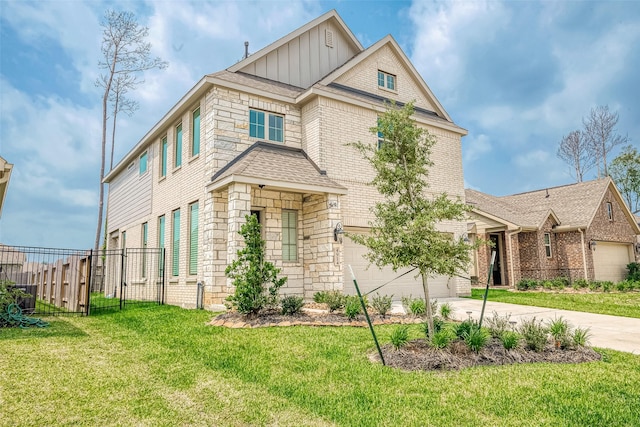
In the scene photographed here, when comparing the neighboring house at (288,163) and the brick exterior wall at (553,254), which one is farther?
the brick exterior wall at (553,254)

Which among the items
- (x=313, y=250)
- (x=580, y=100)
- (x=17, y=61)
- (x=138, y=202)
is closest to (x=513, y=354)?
(x=313, y=250)

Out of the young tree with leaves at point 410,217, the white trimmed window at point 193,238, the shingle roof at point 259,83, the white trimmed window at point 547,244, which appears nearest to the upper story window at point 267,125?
the shingle roof at point 259,83

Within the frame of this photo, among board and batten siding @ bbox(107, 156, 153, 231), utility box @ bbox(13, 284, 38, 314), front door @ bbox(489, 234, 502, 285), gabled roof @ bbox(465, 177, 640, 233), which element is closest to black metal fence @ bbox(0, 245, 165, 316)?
utility box @ bbox(13, 284, 38, 314)

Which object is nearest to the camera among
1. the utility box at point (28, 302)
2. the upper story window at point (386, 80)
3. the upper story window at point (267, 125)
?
the utility box at point (28, 302)

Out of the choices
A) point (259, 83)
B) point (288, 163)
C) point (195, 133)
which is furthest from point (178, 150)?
point (288, 163)

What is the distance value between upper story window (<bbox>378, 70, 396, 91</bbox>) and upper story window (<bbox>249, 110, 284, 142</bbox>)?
4348 mm

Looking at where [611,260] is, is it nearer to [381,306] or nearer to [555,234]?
[555,234]

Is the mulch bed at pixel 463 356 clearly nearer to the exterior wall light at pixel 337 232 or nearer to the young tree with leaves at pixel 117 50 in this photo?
the exterior wall light at pixel 337 232

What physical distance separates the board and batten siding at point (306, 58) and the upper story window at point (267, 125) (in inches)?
63.7

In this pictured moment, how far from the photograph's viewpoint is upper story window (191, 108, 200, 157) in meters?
12.6

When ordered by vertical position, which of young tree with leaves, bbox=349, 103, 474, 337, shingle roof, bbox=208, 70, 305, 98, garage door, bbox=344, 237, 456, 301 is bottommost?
garage door, bbox=344, 237, 456, 301

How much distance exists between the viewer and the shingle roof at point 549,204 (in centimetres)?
2103

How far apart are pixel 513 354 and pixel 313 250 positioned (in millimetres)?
6890

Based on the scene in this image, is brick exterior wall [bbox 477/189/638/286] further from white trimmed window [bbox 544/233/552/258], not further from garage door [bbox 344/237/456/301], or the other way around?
garage door [bbox 344/237/456/301]
